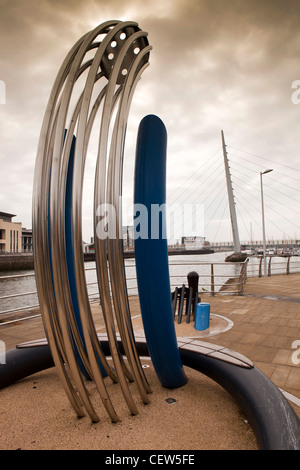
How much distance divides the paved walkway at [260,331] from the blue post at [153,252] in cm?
143

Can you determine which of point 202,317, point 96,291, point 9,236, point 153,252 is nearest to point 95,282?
point 202,317

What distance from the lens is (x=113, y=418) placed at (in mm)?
2502

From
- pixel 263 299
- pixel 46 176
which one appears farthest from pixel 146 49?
pixel 263 299

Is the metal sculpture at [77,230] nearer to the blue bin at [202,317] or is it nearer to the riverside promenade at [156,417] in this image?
the riverside promenade at [156,417]

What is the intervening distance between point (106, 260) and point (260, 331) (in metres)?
3.91

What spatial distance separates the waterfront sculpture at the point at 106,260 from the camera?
248 cm

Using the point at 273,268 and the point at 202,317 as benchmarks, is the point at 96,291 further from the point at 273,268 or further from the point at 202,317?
the point at 202,317

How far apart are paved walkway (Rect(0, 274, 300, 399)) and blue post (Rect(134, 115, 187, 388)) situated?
4.71ft

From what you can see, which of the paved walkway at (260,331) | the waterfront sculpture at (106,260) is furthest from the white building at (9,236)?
the waterfront sculpture at (106,260)

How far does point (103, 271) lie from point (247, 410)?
1646mm

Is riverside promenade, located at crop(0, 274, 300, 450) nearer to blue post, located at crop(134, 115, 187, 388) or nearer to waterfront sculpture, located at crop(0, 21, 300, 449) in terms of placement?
waterfront sculpture, located at crop(0, 21, 300, 449)

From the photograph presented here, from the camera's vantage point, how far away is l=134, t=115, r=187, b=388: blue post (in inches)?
114

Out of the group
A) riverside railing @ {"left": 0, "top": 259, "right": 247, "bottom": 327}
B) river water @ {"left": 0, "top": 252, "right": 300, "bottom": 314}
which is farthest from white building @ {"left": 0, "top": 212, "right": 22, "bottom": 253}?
riverside railing @ {"left": 0, "top": 259, "right": 247, "bottom": 327}

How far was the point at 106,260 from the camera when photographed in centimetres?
264
